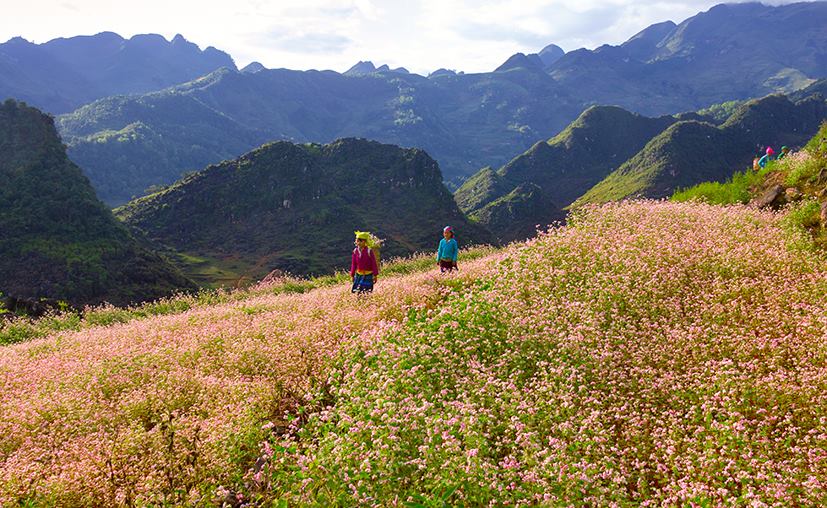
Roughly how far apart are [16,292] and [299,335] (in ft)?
174

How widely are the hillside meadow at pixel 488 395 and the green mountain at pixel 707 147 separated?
450 ft

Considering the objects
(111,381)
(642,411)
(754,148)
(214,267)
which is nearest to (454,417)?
(642,411)

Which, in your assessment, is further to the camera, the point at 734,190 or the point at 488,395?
the point at 734,190

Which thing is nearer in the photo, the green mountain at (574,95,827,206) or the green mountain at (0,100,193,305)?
the green mountain at (0,100,193,305)

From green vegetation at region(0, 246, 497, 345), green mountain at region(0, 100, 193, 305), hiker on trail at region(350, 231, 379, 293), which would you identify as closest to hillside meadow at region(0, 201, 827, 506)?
hiker on trail at region(350, 231, 379, 293)

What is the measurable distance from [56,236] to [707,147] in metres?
175

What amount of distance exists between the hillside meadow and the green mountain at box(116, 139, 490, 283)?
6478 cm

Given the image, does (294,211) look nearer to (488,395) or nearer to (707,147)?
(488,395)

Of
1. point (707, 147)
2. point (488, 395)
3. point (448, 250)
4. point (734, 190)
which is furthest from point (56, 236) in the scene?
point (707, 147)

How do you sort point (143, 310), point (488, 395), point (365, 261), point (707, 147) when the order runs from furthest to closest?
point (707, 147), point (143, 310), point (365, 261), point (488, 395)

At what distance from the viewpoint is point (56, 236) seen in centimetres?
5766

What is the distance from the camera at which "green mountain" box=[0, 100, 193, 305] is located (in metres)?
50.4

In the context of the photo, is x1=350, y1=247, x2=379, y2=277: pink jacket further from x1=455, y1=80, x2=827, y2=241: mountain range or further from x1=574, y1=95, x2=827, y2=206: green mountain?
x1=574, y1=95, x2=827, y2=206: green mountain

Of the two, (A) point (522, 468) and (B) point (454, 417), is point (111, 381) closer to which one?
(B) point (454, 417)
